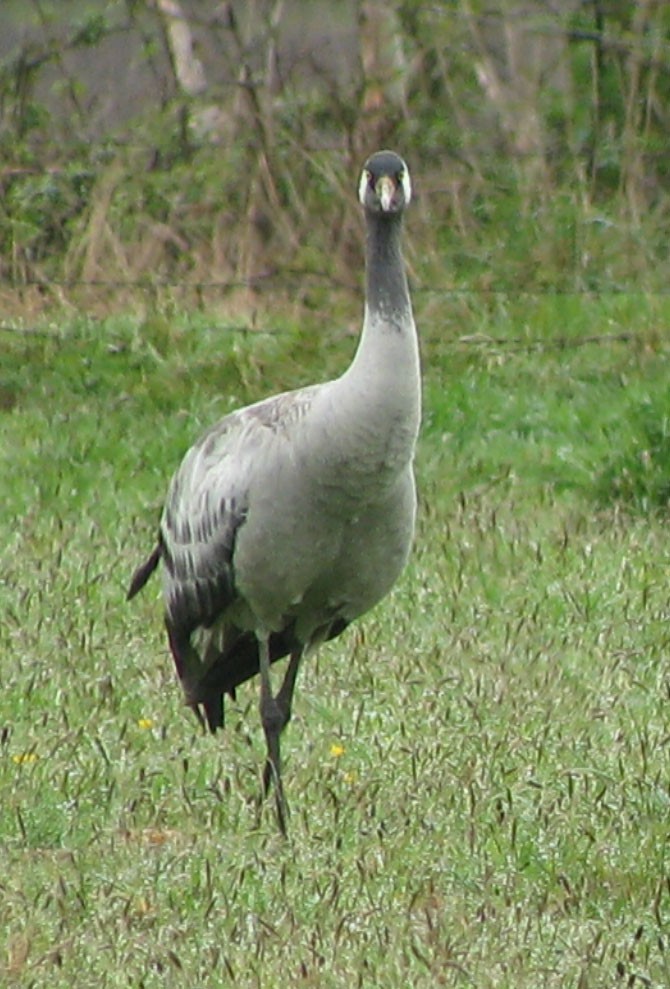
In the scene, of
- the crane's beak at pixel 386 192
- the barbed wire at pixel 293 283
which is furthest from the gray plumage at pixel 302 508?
the barbed wire at pixel 293 283

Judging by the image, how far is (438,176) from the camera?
12.1 m

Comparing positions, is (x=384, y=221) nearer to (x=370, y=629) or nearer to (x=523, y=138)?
(x=370, y=629)

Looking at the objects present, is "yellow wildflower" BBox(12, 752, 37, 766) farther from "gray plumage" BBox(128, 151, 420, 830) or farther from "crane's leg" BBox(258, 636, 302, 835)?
"crane's leg" BBox(258, 636, 302, 835)

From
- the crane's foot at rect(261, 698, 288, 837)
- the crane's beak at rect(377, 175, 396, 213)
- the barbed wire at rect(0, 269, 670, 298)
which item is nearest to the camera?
the crane's foot at rect(261, 698, 288, 837)

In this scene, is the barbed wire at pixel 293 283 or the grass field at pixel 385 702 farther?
the barbed wire at pixel 293 283

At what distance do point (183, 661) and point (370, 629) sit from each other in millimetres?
1265

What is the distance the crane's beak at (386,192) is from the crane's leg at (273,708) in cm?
116

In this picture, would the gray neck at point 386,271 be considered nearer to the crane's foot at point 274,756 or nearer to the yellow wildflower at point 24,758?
the crane's foot at point 274,756

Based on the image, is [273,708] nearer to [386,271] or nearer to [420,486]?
[386,271]

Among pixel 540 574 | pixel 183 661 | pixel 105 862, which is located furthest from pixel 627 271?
pixel 105 862

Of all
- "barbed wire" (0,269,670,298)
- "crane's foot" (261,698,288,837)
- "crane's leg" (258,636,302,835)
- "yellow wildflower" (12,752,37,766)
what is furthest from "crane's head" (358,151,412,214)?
"barbed wire" (0,269,670,298)

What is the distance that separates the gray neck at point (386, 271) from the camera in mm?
5395

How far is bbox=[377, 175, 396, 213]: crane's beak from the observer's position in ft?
18.4

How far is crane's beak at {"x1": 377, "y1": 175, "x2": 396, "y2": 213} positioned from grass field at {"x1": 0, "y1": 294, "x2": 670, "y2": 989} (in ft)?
4.48
